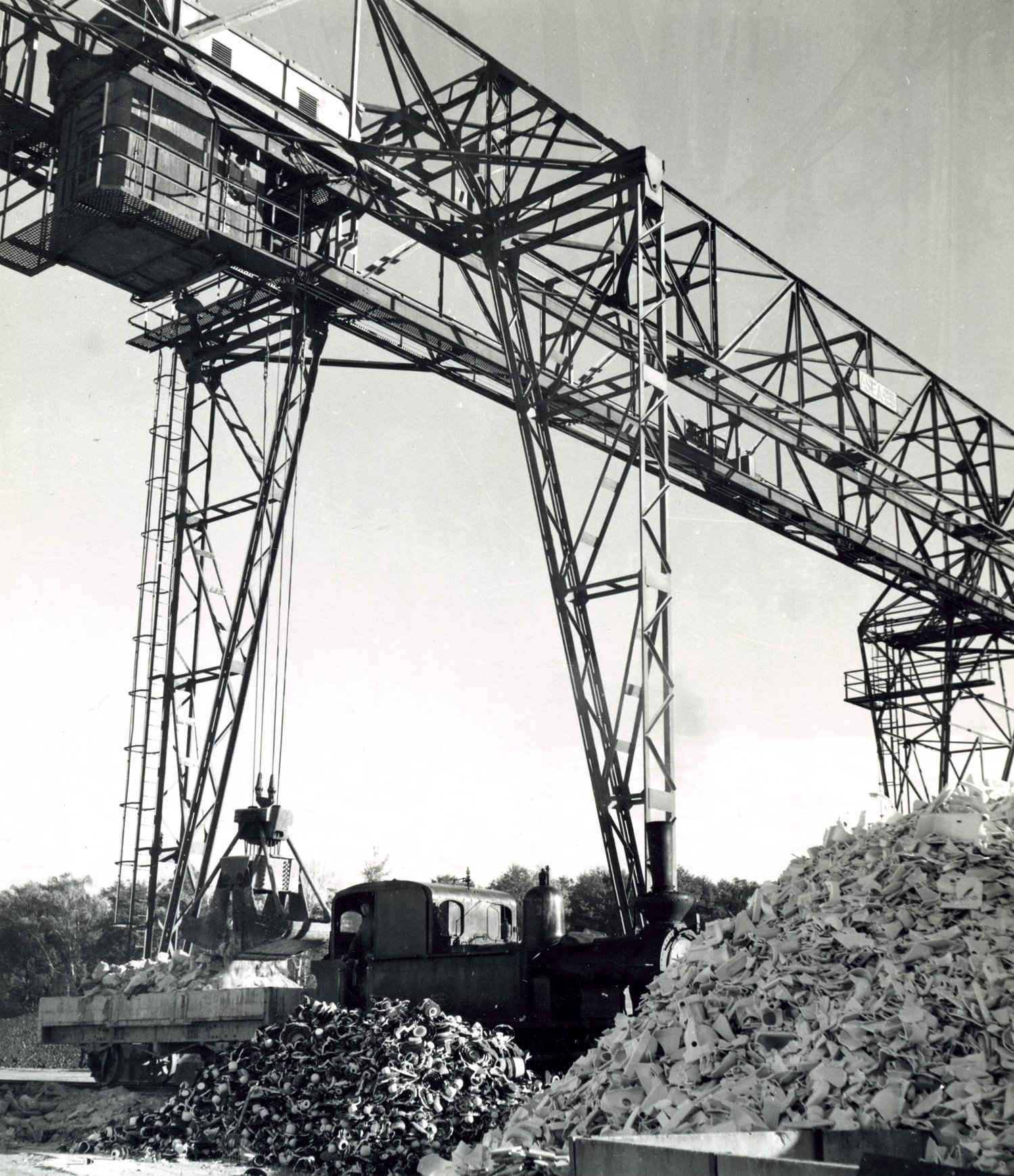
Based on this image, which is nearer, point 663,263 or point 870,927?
point 870,927

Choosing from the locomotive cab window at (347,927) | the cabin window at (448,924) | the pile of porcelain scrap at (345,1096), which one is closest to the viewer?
the pile of porcelain scrap at (345,1096)

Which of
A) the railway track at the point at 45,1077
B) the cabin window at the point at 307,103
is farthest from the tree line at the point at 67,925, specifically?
the cabin window at the point at 307,103

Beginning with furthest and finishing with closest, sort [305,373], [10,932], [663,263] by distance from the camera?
[10,932] → [305,373] → [663,263]

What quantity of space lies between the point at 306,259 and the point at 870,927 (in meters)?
11.4

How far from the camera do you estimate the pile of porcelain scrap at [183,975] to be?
14750 millimetres

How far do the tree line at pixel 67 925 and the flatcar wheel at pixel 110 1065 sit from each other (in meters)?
15.7

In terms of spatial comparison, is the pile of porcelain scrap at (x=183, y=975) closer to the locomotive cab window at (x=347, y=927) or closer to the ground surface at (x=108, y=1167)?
the locomotive cab window at (x=347, y=927)

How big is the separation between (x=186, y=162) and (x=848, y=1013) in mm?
12024

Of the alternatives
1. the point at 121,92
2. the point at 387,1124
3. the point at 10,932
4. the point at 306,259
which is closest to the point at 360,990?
the point at 387,1124

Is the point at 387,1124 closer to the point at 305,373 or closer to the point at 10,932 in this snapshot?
the point at 305,373

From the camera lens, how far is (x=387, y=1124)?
9.16 m

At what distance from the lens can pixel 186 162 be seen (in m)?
13.8

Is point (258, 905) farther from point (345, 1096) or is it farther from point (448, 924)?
point (345, 1096)

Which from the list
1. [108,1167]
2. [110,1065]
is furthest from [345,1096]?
[110,1065]
